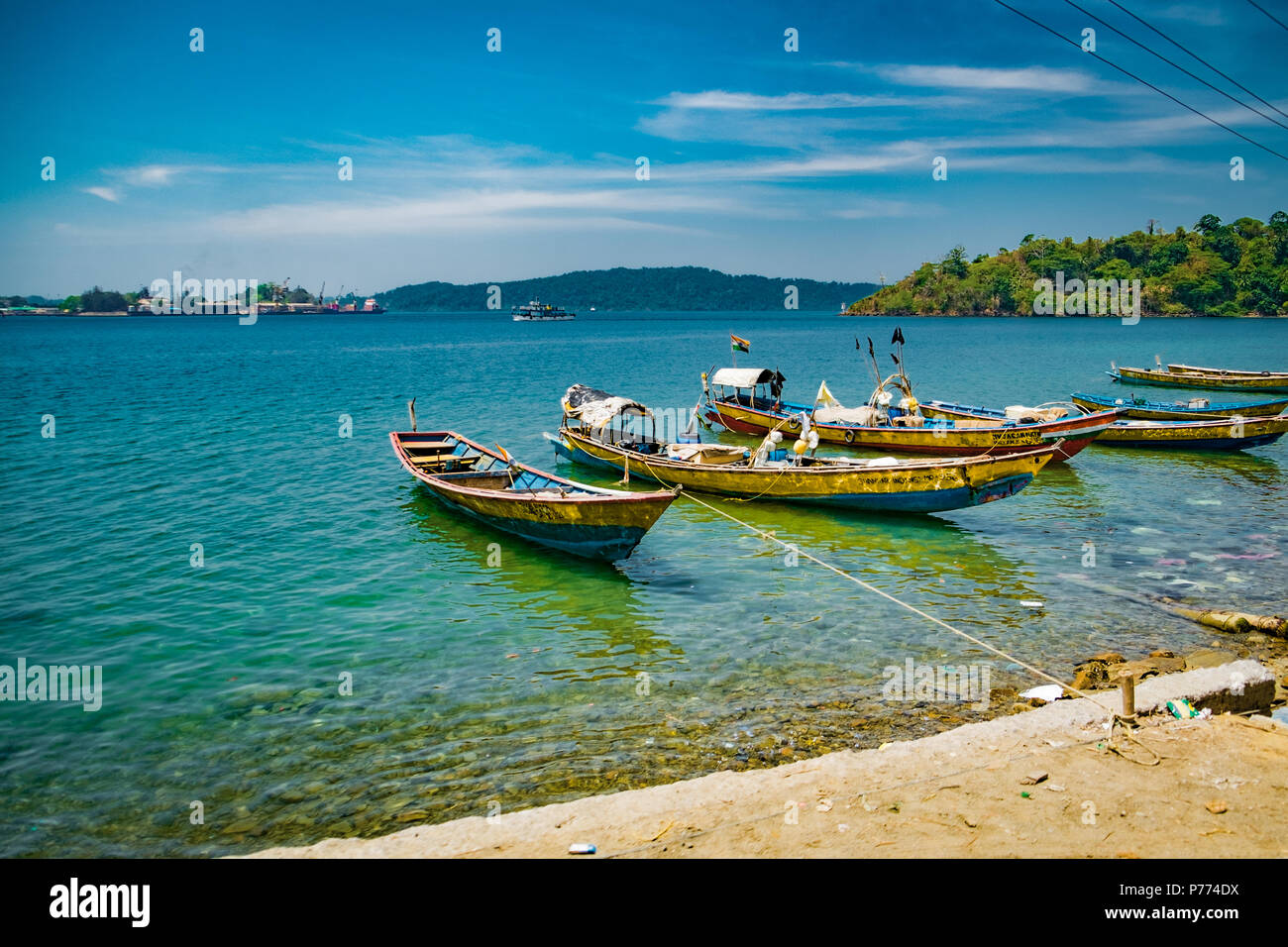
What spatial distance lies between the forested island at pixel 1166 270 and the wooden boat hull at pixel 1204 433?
5579 inches

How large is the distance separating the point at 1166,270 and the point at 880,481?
548ft

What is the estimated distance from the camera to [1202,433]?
974 inches

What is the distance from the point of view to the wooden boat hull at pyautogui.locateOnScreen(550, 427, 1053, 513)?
16.4 m

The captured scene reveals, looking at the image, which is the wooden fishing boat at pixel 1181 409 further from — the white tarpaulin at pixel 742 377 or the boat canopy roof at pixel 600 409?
the boat canopy roof at pixel 600 409

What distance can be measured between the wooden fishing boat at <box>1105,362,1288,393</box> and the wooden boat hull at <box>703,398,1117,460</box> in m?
21.4

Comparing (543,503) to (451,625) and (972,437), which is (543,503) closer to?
(451,625)

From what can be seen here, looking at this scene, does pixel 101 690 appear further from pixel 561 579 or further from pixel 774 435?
pixel 774 435

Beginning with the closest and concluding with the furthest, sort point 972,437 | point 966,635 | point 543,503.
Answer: point 966,635 → point 543,503 → point 972,437

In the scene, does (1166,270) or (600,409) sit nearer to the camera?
(600,409)

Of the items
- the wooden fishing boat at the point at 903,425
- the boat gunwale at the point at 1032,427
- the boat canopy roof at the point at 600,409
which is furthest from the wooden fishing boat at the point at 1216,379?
the boat canopy roof at the point at 600,409

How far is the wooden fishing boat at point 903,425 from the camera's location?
22.6 meters

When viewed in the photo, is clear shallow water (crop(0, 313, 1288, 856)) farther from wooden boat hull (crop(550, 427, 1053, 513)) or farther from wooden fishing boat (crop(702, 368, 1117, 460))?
wooden fishing boat (crop(702, 368, 1117, 460))

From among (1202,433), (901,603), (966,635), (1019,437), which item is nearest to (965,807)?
(966,635)
